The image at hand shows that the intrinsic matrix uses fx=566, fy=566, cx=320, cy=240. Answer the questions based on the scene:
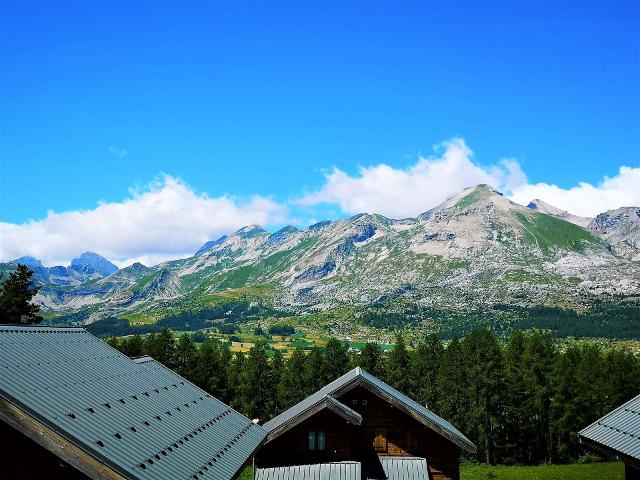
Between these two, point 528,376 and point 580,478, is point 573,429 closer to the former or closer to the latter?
point 528,376

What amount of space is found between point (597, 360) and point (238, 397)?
50372mm

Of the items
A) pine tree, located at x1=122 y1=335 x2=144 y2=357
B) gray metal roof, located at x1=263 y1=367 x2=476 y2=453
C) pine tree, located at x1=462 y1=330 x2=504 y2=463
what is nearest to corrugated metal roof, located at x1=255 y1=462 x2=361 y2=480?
gray metal roof, located at x1=263 y1=367 x2=476 y2=453

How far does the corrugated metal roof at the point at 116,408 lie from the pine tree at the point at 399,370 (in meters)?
65.9

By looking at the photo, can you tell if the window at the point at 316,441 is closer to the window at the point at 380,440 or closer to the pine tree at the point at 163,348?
the window at the point at 380,440

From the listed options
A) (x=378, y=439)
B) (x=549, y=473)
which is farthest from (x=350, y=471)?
(x=549, y=473)

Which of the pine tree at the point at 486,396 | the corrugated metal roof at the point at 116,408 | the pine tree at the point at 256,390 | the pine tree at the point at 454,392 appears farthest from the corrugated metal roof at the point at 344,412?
the pine tree at the point at 256,390

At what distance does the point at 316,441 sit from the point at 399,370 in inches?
2163

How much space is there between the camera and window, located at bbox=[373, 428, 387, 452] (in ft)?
111

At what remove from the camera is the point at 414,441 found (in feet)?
112

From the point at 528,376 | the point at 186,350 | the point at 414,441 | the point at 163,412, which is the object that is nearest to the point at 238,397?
the point at 186,350

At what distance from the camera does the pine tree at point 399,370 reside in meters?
83.5

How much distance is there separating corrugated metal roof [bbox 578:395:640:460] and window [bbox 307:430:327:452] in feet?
50.6

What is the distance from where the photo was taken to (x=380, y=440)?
3400 cm

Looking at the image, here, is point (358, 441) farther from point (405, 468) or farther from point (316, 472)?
point (316, 472)
